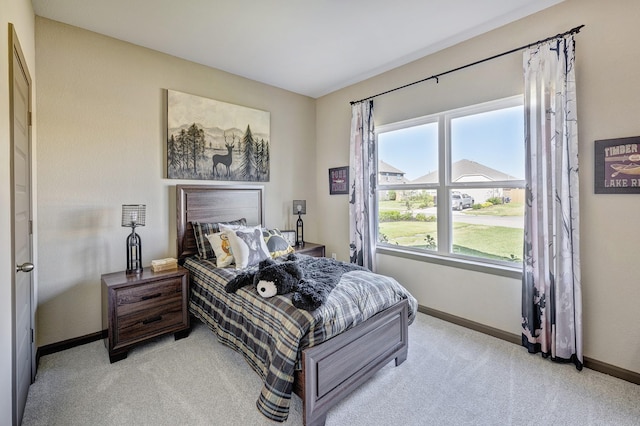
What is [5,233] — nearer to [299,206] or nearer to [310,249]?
[310,249]

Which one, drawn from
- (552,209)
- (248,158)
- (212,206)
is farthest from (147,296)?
(552,209)

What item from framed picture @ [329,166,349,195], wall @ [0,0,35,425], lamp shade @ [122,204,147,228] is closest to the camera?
wall @ [0,0,35,425]

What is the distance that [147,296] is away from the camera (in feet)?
8.39

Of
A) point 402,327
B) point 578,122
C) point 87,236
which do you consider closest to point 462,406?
point 402,327

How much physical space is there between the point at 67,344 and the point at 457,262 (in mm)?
3812

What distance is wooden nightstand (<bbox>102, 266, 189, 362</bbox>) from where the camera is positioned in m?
2.38

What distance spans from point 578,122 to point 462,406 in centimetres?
231

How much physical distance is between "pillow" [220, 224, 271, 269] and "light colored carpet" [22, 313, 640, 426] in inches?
31.6

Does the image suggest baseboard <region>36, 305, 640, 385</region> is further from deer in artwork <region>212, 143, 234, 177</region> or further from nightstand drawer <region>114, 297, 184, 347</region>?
deer in artwork <region>212, 143, 234, 177</region>

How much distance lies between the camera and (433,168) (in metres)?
3.34

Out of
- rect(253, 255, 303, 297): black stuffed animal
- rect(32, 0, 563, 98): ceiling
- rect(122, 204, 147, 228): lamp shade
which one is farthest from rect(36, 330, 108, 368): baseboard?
rect(32, 0, 563, 98): ceiling

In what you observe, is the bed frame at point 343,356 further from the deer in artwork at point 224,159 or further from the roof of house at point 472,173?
the roof of house at point 472,173

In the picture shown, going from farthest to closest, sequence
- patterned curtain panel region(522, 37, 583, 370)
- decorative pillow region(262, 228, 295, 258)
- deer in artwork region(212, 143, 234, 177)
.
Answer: deer in artwork region(212, 143, 234, 177) < decorative pillow region(262, 228, 295, 258) < patterned curtain panel region(522, 37, 583, 370)

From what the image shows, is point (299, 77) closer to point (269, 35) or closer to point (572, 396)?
point (269, 35)
